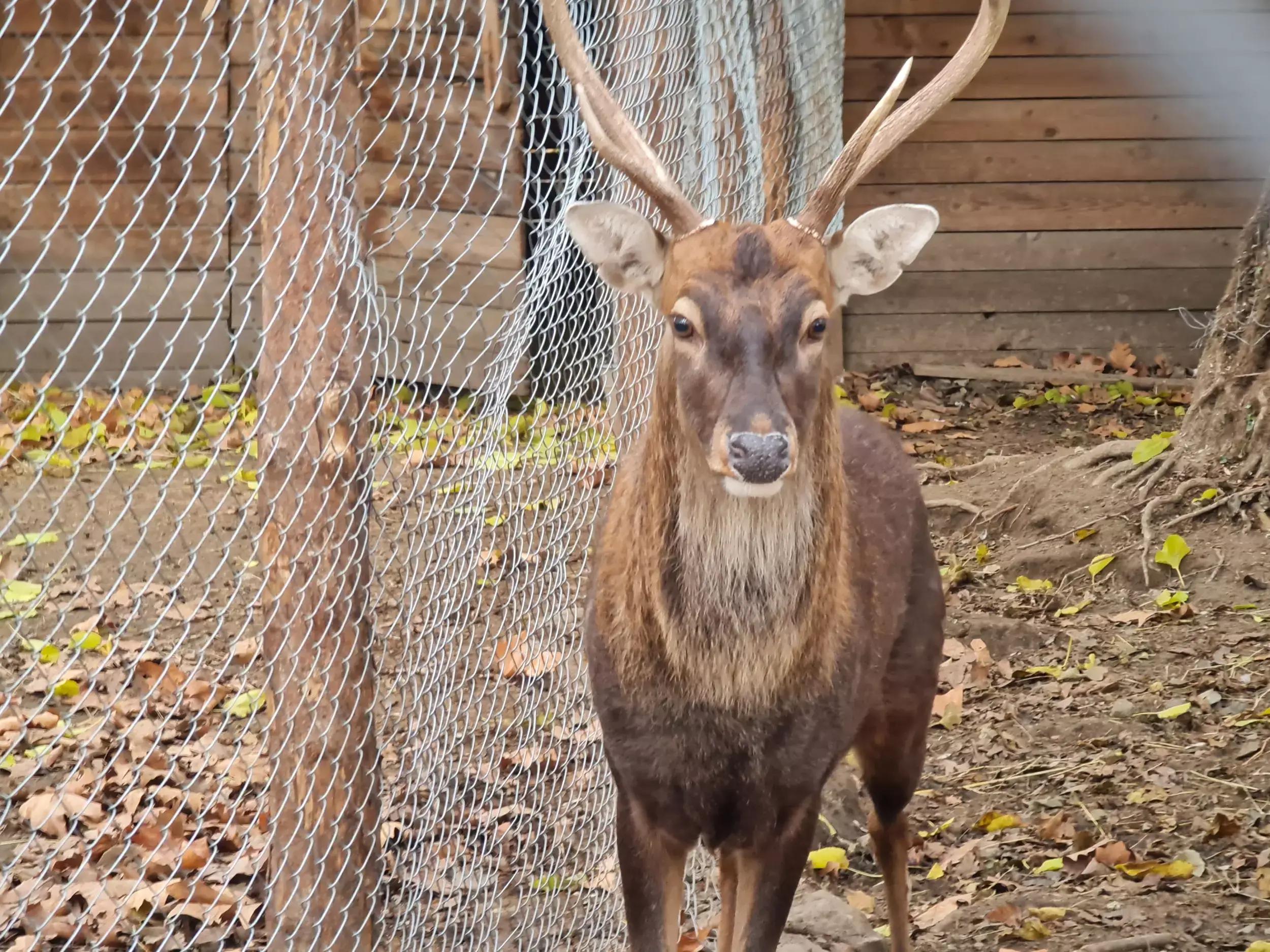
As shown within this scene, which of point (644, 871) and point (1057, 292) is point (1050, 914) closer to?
point (644, 871)

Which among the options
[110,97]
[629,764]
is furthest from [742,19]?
[110,97]

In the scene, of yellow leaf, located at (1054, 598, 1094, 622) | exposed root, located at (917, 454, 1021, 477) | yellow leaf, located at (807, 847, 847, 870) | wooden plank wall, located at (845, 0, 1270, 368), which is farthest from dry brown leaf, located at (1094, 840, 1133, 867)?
wooden plank wall, located at (845, 0, 1270, 368)

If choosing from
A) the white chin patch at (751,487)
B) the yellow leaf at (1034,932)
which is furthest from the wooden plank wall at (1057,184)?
the white chin patch at (751,487)

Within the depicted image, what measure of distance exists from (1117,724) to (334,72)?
3.83 m

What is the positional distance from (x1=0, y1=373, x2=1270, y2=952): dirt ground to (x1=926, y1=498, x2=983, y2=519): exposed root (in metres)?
0.13

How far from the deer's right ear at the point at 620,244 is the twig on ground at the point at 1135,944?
2186mm

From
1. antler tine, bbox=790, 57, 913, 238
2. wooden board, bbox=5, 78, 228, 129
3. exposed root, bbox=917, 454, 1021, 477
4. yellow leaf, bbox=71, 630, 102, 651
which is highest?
wooden board, bbox=5, 78, 228, 129

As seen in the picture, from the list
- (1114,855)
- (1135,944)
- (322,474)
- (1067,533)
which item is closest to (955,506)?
(1067,533)

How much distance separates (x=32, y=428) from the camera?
8336 millimetres

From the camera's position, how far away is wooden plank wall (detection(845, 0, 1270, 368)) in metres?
10.5

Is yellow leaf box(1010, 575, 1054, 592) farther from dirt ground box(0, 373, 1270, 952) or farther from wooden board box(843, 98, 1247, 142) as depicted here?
wooden board box(843, 98, 1247, 142)

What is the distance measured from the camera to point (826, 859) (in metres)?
5.16

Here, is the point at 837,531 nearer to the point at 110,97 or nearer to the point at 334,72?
the point at 334,72

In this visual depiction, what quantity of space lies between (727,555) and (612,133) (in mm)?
1035
